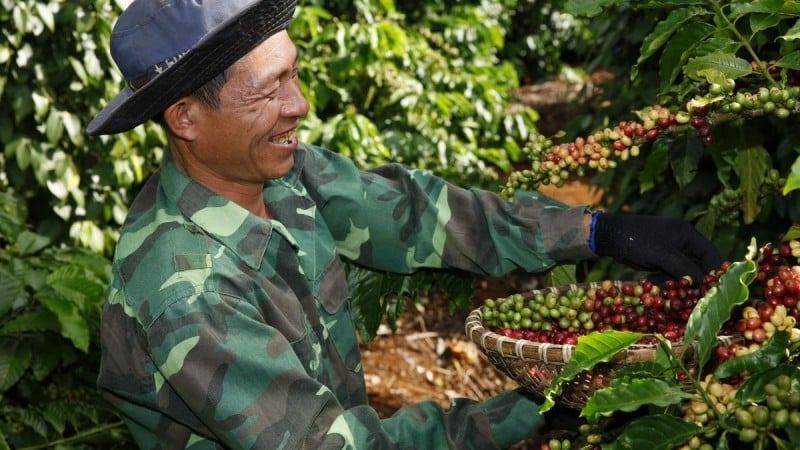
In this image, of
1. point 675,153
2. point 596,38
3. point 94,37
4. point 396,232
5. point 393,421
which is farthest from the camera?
point 94,37

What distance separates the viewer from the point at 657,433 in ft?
4.46

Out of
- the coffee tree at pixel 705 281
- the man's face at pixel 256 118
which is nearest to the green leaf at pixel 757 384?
the coffee tree at pixel 705 281

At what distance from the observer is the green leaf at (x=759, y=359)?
1350mm

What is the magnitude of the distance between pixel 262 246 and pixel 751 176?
1167 millimetres

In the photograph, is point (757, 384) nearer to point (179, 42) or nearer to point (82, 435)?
point (179, 42)

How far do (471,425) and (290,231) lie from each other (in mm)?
588

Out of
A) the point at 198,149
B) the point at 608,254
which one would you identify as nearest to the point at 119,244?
the point at 198,149

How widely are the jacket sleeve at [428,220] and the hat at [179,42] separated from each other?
483 millimetres

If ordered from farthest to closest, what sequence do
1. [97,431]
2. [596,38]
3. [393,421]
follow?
[596,38] → [97,431] → [393,421]

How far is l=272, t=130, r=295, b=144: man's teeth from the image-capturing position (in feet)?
7.27

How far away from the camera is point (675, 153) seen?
303 centimetres

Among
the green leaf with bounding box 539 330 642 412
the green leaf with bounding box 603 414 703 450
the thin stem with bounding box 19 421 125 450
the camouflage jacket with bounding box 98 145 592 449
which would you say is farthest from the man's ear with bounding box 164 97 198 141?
the thin stem with bounding box 19 421 125 450

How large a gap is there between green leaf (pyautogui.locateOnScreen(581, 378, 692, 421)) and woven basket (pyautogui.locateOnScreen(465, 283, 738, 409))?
1.17ft

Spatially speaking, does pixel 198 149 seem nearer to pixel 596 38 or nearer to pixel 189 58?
pixel 189 58
